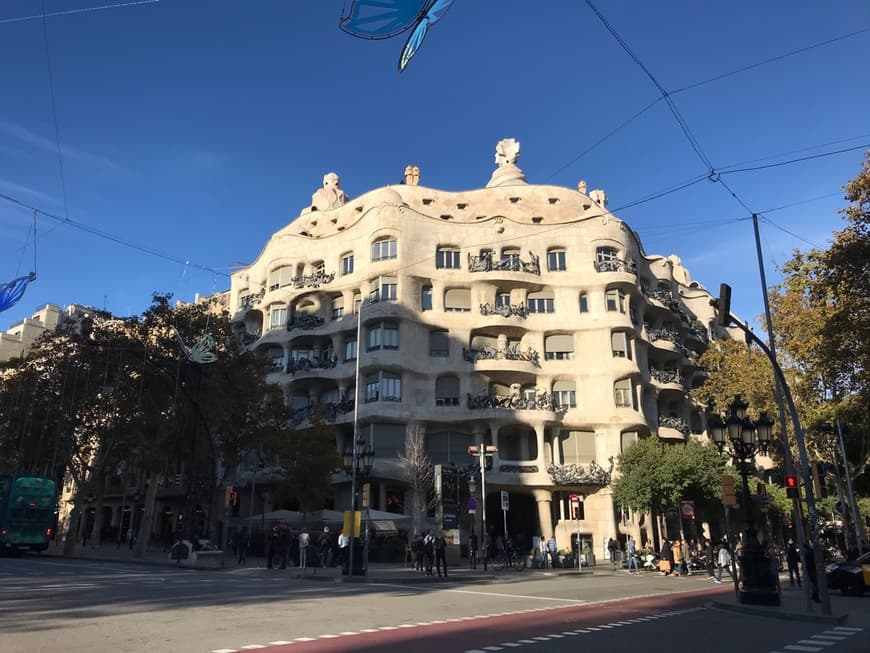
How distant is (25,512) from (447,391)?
947 inches

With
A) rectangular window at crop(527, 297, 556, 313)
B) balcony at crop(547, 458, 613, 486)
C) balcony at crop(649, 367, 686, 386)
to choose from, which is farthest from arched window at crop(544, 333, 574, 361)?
balcony at crop(547, 458, 613, 486)

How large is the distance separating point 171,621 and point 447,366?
3411cm

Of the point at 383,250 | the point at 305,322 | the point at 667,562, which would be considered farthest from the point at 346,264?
the point at 667,562

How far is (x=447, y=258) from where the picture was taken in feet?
151

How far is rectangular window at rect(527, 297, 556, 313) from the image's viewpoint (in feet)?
151

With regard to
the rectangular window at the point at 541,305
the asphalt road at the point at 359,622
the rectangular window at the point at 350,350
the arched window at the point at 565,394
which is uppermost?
the rectangular window at the point at 541,305

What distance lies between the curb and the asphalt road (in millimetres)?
309

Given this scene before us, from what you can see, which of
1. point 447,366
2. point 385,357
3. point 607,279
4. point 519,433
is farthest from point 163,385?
point 607,279

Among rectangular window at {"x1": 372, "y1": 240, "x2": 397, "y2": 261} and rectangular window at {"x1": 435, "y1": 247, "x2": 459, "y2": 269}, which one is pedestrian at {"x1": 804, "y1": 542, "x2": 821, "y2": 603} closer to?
rectangular window at {"x1": 435, "y1": 247, "x2": 459, "y2": 269}

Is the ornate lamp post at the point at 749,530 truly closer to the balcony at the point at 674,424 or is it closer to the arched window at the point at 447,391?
the arched window at the point at 447,391

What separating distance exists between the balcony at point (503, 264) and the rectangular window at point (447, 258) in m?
0.98

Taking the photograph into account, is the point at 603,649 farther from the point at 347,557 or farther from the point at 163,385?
the point at 163,385

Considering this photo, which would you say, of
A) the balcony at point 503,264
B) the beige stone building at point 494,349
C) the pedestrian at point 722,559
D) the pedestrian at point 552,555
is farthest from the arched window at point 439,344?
the pedestrian at point 722,559

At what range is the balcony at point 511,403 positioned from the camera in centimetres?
4247
